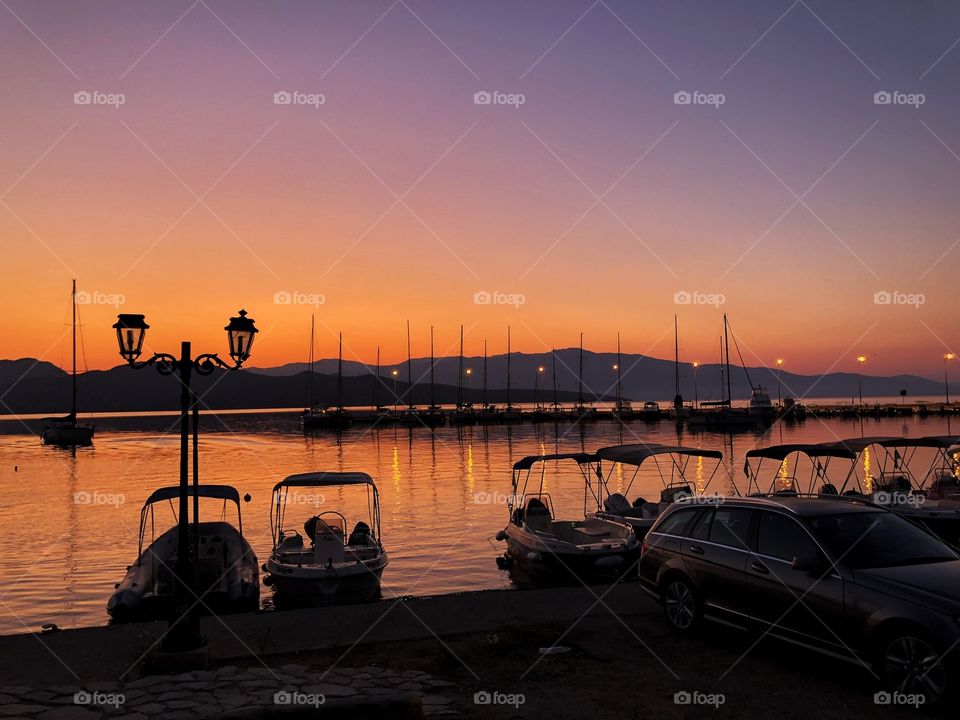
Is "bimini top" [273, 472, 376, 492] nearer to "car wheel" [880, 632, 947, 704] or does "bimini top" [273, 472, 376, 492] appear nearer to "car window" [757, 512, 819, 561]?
"car window" [757, 512, 819, 561]

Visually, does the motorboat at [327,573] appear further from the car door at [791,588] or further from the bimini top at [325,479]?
the car door at [791,588]

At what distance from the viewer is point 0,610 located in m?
20.5

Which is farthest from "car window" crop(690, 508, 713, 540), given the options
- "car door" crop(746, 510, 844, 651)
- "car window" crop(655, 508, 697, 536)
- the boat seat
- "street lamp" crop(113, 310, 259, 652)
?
the boat seat

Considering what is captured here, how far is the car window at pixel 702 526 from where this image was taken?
10.8m

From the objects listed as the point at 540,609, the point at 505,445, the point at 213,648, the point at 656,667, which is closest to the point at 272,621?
the point at 213,648

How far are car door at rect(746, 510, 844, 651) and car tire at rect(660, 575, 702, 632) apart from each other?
1067 millimetres

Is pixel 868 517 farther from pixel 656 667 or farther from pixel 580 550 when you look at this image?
pixel 580 550

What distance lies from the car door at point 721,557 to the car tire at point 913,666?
78.1 inches

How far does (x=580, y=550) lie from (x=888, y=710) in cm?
1469

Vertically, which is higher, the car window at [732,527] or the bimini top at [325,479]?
the car window at [732,527]

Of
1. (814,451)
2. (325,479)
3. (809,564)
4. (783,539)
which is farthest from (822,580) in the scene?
(814,451)

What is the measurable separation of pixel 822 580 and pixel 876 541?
3.08 ft

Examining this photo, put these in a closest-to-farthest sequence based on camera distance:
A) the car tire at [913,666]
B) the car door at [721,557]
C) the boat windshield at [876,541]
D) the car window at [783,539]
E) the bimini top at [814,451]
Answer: the car tire at [913,666], the boat windshield at [876,541], the car window at [783,539], the car door at [721,557], the bimini top at [814,451]

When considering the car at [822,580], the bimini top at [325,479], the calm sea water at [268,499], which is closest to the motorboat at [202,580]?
the calm sea water at [268,499]
